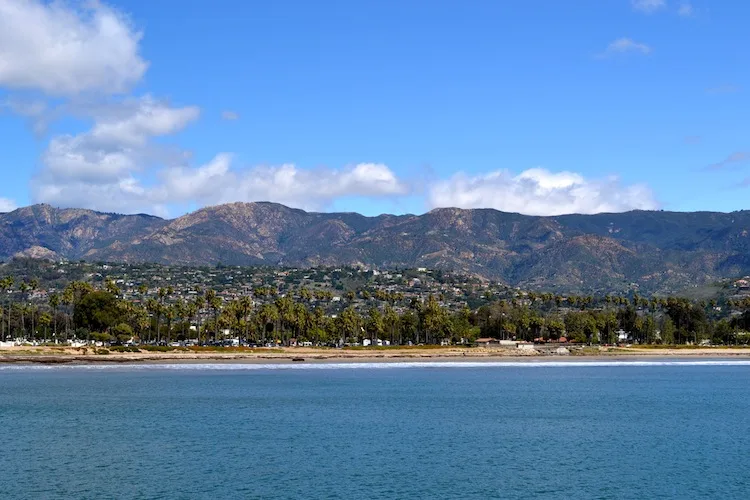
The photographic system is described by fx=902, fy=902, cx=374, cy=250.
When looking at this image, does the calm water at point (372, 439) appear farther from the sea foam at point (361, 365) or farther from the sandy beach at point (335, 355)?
the sandy beach at point (335, 355)

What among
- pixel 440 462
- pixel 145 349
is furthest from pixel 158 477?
pixel 145 349

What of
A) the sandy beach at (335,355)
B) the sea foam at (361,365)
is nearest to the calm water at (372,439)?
the sea foam at (361,365)

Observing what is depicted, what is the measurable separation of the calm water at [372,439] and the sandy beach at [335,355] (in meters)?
42.1

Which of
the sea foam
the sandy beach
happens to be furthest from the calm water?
the sandy beach

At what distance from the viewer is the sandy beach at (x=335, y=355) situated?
5669 inches

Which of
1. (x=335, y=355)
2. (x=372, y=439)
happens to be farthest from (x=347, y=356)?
(x=372, y=439)

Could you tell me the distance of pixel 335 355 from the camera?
16550 cm

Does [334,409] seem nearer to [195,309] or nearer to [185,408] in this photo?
[185,408]

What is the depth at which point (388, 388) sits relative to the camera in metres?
96.1

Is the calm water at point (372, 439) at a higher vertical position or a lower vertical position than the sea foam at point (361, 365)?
lower

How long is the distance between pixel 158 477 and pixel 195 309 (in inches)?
5860

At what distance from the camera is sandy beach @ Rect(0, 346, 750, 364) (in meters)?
144

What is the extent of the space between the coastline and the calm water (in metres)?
40.8

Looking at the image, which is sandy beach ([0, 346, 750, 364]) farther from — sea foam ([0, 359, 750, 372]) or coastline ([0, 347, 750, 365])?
sea foam ([0, 359, 750, 372])
